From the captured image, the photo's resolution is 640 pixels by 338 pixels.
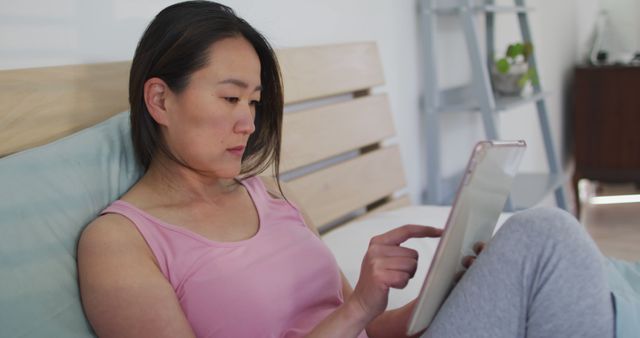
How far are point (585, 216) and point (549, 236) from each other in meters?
3.11

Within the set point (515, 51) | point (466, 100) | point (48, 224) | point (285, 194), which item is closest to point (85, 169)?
point (48, 224)

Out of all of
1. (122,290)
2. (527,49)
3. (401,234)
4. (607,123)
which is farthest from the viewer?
(607,123)

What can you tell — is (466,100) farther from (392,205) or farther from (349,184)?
(349,184)

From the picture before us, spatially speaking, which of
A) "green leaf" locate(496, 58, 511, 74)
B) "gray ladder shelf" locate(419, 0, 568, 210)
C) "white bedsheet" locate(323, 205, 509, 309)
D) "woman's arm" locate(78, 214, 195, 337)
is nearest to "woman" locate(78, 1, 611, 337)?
"woman's arm" locate(78, 214, 195, 337)

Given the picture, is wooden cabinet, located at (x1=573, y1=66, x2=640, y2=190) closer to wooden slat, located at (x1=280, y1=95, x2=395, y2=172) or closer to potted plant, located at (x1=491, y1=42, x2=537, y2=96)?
potted plant, located at (x1=491, y1=42, x2=537, y2=96)

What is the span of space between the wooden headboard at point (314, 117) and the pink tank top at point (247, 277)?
0.20 m

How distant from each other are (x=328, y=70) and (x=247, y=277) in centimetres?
90

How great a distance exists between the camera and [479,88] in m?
2.28

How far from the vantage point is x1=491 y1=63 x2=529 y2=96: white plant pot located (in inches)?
103

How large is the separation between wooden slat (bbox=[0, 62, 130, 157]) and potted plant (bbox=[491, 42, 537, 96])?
172 centimetres

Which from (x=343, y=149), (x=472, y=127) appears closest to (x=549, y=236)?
(x=343, y=149)

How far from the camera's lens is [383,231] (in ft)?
5.36

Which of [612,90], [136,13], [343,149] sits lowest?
[612,90]

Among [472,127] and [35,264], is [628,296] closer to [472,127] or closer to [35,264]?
[35,264]
